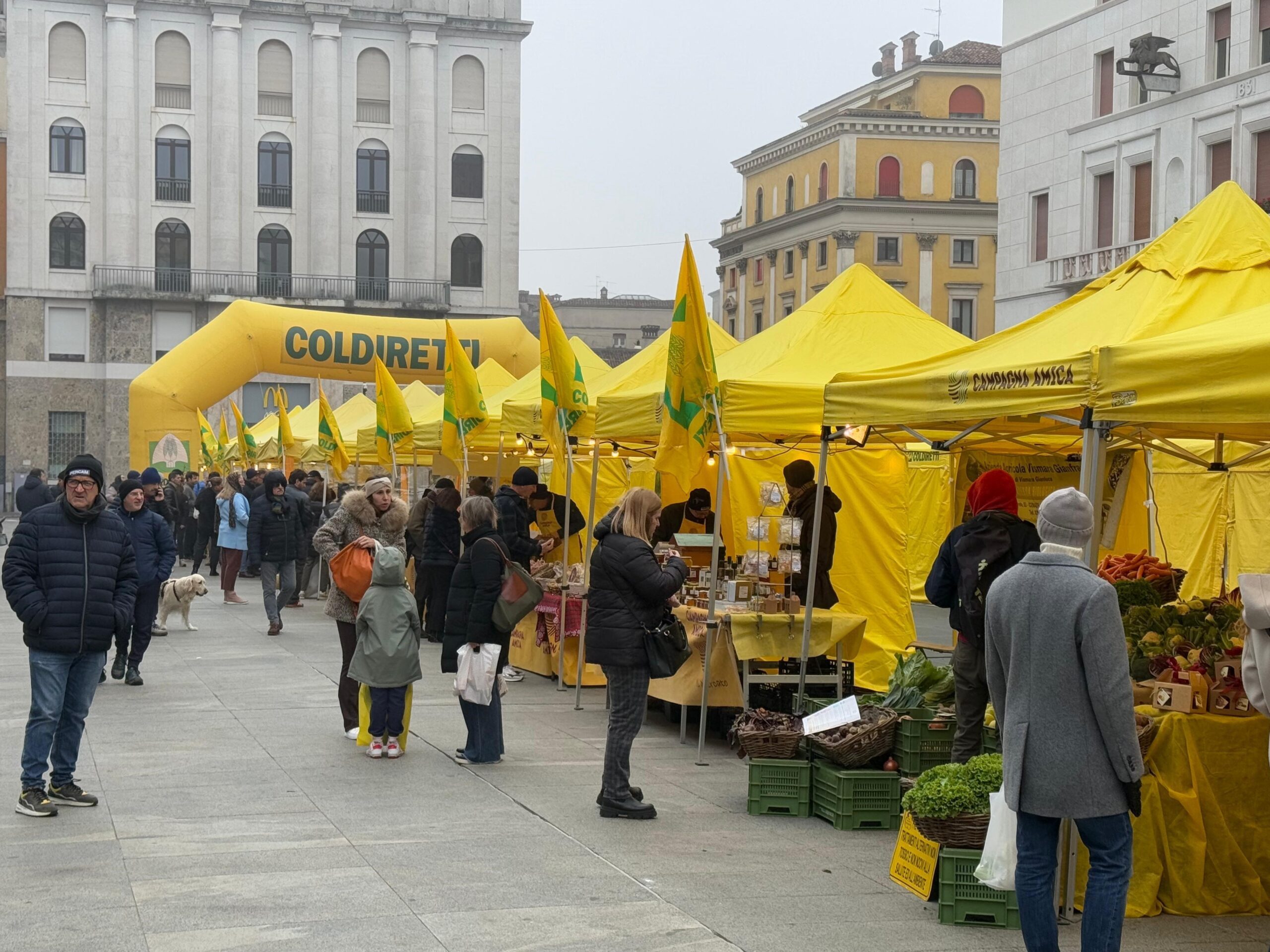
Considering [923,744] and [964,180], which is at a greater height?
[964,180]

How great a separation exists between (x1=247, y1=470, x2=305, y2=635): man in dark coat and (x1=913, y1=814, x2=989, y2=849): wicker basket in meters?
12.1

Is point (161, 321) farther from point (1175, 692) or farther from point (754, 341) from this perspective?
point (1175, 692)

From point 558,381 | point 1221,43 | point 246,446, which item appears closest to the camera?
point 558,381

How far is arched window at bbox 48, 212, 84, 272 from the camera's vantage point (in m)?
56.1

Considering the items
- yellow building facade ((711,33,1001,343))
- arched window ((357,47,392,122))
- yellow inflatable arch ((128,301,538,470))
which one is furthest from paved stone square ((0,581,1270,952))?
yellow building facade ((711,33,1001,343))

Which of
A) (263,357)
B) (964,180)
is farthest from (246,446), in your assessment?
(964,180)

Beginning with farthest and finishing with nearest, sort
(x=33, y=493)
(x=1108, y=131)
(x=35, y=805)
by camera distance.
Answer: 1. (x=1108, y=131)
2. (x=33, y=493)
3. (x=35, y=805)

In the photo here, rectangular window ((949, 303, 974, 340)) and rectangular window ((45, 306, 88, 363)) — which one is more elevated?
rectangular window ((949, 303, 974, 340))

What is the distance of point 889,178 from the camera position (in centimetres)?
7162

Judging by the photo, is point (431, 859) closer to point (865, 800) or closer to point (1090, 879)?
point (865, 800)

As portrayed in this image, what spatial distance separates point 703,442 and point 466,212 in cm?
5143

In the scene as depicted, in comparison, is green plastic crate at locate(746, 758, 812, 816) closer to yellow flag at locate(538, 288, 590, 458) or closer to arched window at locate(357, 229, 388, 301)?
yellow flag at locate(538, 288, 590, 458)

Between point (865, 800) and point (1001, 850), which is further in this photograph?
point (865, 800)

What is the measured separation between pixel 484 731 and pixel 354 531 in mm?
1768
